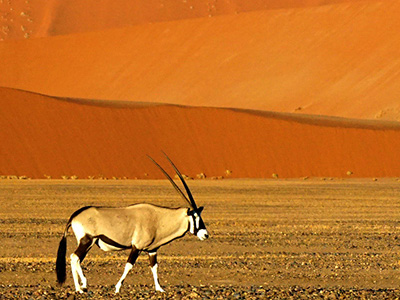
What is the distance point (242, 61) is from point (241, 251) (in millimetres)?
81197

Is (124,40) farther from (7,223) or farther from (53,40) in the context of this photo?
(7,223)

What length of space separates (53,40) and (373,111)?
4625 cm

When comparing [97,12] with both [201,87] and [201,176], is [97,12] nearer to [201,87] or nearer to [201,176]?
[201,87]

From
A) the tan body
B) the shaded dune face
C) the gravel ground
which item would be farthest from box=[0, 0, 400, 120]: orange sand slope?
the tan body

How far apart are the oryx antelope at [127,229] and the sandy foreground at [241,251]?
0.36m

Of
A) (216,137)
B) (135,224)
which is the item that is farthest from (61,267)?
(216,137)

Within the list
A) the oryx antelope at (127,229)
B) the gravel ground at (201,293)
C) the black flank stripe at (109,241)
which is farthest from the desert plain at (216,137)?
the black flank stripe at (109,241)

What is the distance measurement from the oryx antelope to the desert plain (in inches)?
14.2

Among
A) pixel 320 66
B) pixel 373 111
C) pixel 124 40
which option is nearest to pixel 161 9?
pixel 124 40

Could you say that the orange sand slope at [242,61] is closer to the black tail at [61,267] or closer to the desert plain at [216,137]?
the desert plain at [216,137]

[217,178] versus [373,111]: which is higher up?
[373,111]

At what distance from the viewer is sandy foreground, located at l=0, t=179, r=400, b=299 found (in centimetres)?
1145

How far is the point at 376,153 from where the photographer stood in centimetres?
5303

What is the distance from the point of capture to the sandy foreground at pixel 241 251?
11.4 metres
